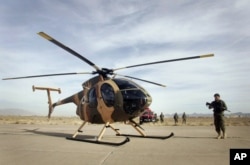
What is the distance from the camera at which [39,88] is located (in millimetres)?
17516

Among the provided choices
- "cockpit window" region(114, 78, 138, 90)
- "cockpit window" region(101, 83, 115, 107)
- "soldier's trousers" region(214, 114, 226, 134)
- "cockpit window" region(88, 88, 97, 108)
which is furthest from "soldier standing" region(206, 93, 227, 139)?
"cockpit window" region(88, 88, 97, 108)

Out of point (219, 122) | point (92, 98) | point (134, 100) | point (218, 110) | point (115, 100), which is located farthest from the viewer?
point (218, 110)

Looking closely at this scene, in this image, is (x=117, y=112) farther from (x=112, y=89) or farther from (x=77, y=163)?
(x=77, y=163)

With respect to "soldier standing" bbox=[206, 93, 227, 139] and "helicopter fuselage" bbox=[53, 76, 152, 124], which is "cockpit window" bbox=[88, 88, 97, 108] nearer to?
"helicopter fuselage" bbox=[53, 76, 152, 124]

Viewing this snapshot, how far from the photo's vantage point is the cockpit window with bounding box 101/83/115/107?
11.9 metres

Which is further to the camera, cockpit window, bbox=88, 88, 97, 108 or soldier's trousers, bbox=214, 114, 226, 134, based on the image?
soldier's trousers, bbox=214, 114, 226, 134

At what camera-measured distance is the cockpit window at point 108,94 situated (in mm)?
11883

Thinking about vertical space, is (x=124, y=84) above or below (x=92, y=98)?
above

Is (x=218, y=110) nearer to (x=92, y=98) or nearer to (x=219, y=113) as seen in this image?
(x=219, y=113)

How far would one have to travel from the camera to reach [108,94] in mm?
12094

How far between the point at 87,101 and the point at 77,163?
6892 millimetres

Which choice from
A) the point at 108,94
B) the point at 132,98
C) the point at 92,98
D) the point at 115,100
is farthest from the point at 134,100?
the point at 92,98

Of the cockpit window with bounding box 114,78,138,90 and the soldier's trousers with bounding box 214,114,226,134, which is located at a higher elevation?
the cockpit window with bounding box 114,78,138,90

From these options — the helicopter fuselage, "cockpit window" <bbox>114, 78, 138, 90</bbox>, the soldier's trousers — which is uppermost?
"cockpit window" <bbox>114, 78, 138, 90</bbox>
